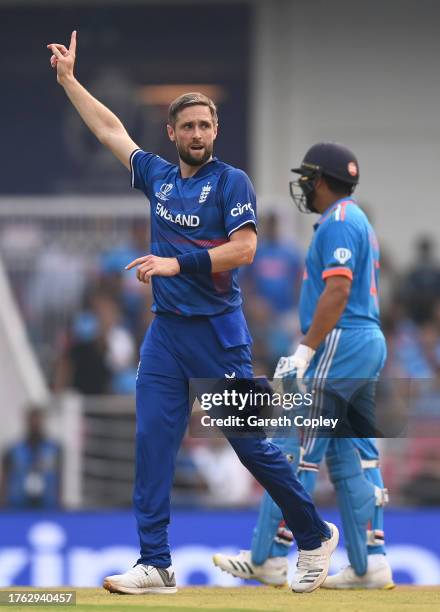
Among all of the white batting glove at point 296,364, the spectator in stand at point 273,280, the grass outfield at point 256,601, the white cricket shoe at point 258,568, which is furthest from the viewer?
the spectator in stand at point 273,280

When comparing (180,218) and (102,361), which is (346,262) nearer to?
(180,218)

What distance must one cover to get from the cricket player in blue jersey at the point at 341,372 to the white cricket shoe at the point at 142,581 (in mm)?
826

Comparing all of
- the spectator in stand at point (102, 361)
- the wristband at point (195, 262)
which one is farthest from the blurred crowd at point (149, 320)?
the wristband at point (195, 262)

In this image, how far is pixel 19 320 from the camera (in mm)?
15516

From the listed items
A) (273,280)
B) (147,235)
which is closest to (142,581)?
(273,280)

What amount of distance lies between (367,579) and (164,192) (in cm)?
242

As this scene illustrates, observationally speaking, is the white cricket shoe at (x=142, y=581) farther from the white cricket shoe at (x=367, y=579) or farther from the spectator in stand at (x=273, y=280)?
the spectator in stand at (x=273, y=280)

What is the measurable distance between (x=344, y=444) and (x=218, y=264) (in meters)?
1.57

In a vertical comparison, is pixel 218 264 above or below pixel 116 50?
below

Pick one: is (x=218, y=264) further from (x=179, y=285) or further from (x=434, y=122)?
(x=434, y=122)

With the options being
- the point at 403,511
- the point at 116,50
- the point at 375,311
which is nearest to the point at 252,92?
the point at 116,50

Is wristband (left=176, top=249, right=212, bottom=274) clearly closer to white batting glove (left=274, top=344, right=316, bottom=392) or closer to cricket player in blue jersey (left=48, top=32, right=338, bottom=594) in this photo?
cricket player in blue jersey (left=48, top=32, right=338, bottom=594)

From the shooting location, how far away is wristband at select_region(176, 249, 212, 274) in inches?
283

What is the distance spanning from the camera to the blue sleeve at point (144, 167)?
7.67 metres
